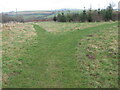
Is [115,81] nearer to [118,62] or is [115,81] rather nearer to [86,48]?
[118,62]

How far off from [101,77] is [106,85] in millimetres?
646

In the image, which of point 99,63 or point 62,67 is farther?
point 99,63

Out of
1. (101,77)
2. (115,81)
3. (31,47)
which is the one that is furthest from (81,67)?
A: (31,47)

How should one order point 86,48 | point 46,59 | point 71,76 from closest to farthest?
1. point 71,76
2. point 46,59
3. point 86,48

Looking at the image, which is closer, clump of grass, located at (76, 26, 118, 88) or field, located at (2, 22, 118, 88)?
field, located at (2, 22, 118, 88)

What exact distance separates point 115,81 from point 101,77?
0.59 m

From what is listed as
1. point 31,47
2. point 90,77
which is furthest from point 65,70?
point 31,47

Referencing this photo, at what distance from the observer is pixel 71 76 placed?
702cm

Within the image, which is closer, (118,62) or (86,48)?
(118,62)

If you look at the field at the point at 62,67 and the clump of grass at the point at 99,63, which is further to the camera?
the clump of grass at the point at 99,63

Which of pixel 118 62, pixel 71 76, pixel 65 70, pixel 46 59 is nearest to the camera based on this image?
pixel 71 76

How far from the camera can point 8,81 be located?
6.61 m

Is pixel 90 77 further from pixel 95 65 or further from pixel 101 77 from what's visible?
pixel 95 65

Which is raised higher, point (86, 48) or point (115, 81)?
point (86, 48)
